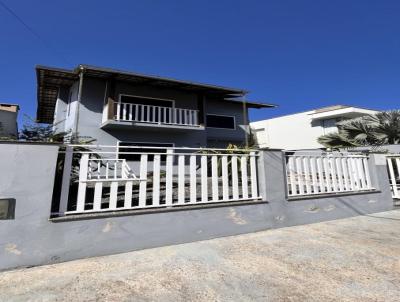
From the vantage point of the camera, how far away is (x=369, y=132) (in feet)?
37.1

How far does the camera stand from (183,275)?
2506 millimetres

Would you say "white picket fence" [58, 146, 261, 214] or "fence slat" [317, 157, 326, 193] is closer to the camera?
"white picket fence" [58, 146, 261, 214]

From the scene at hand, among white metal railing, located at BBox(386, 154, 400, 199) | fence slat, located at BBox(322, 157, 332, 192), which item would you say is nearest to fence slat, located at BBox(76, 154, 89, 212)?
fence slat, located at BBox(322, 157, 332, 192)

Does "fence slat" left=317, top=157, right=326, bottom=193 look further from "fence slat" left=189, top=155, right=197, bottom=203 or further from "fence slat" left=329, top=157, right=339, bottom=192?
"fence slat" left=189, top=155, right=197, bottom=203

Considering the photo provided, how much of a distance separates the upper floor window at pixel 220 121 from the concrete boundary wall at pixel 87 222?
11.0 m

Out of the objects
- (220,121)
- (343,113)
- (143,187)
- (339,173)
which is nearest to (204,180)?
(143,187)

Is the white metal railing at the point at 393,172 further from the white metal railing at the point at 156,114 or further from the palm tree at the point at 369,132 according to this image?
the white metal railing at the point at 156,114

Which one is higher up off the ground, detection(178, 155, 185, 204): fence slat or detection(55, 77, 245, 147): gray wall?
detection(55, 77, 245, 147): gray wall

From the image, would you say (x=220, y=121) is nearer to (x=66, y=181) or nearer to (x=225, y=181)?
(x=225, y=181)

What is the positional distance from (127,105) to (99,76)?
6.64 feet

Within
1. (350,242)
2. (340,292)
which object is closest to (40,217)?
(340,292)

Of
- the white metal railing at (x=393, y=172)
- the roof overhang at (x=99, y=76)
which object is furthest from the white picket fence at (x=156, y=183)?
the roof overhang at (x=99, y=76)

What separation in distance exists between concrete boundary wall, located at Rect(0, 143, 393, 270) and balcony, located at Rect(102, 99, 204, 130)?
329 inches

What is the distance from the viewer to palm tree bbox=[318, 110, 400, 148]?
35.6 ft
